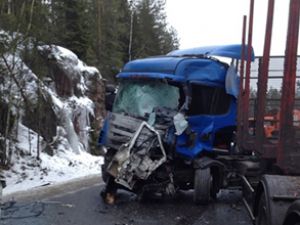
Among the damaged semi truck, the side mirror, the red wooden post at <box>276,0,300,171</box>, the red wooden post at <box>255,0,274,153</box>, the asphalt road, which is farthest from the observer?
the side mirror

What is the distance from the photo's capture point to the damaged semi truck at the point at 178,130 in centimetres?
991

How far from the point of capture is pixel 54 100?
19328mm

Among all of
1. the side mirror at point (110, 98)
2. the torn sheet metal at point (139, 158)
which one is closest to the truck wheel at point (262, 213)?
the torn sheet metal at point (139, 158)

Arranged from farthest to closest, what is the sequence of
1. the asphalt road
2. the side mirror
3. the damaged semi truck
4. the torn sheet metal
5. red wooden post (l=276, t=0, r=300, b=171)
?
the side mirror → the damaged semi truck → the torn sheet metal → the asphalt road → red wooden post (l=276, t=0, r=300, b=171)

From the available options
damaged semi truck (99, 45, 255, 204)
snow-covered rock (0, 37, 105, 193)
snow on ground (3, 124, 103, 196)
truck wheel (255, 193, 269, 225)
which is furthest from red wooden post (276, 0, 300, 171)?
snow-covered rock (0, 37, 105, 193)

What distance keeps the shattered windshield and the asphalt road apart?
5.35ft

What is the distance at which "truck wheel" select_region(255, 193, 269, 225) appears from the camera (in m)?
5.86

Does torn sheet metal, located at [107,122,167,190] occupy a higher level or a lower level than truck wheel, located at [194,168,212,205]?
higher

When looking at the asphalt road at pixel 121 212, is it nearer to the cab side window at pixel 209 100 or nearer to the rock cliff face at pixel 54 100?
the cab side window at pixel 209 100

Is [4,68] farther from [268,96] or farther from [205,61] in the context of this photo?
[268,96]

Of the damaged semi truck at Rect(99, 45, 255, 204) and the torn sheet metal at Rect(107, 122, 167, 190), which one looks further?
the damaged semi truck at Rect(99, 45, 255, 204)

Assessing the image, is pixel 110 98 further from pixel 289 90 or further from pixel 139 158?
pixel 289 90

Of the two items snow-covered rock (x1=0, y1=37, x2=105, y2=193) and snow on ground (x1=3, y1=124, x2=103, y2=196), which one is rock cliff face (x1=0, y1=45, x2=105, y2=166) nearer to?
snow-covered rock (x1=0, y1=37, x2=105, y2=193)

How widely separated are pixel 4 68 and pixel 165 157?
5.07 meters
